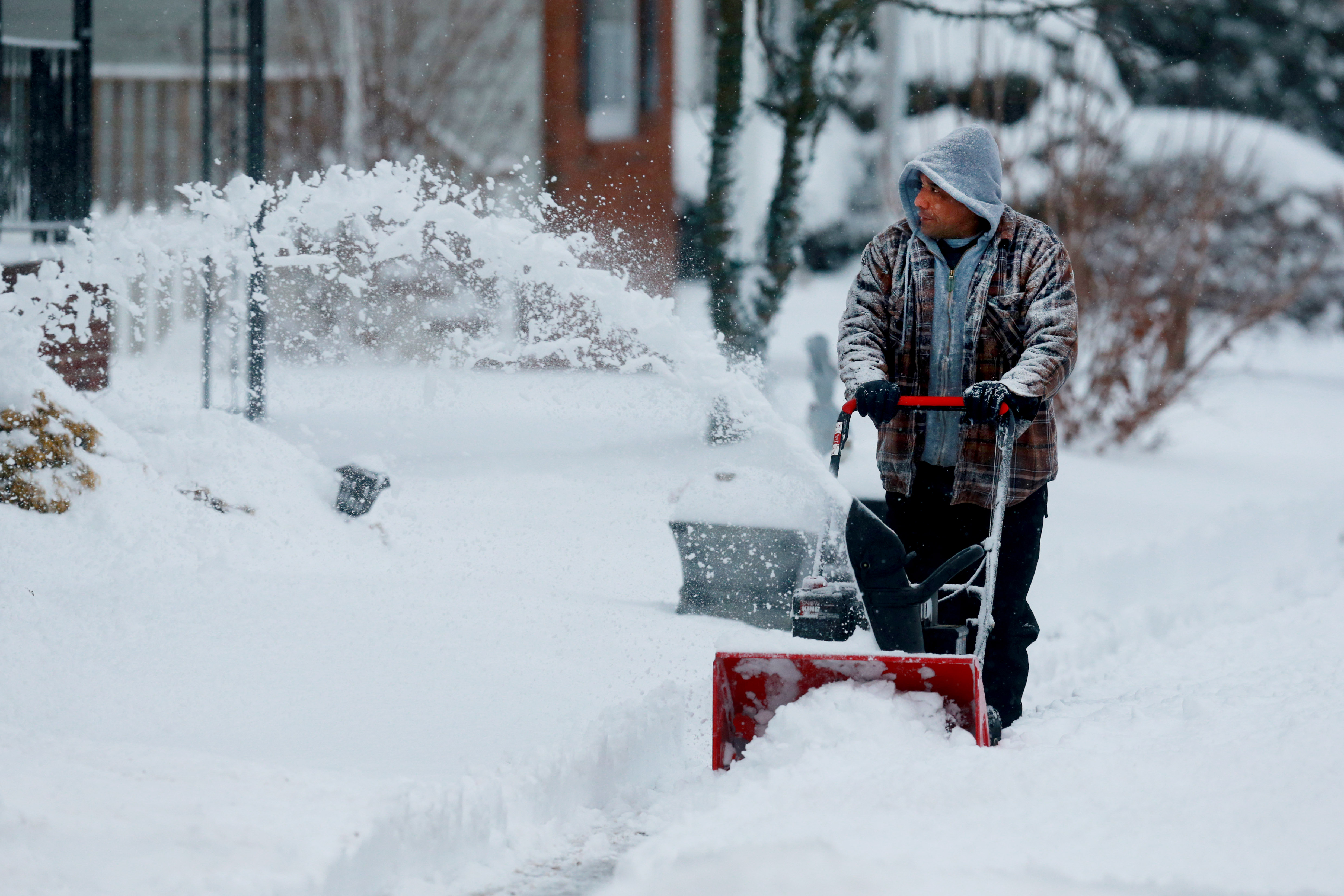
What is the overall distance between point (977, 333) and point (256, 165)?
19.1ft

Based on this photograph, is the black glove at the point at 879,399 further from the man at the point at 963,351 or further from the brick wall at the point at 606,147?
the brick wall at the point at 606,147

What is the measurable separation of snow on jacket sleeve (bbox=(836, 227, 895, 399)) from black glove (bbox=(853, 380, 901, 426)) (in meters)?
0.21

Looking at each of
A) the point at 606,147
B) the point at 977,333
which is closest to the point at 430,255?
the point at 977,333

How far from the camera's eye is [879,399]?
3.48m

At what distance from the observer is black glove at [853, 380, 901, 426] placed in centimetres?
347

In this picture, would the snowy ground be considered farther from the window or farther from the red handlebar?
the window

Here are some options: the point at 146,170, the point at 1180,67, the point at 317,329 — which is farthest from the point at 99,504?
the point at 1180,67

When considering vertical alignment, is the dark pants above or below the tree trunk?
below

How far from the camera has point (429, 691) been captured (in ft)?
13.0

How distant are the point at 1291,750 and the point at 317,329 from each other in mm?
9780

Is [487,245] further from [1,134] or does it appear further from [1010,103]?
[1010,103]

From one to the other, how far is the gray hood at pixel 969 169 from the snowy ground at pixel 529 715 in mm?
1331

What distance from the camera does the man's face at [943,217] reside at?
3.71m

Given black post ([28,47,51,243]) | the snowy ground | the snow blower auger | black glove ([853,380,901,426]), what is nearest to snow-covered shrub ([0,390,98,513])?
the snowy ground
